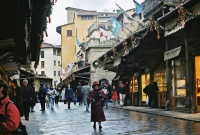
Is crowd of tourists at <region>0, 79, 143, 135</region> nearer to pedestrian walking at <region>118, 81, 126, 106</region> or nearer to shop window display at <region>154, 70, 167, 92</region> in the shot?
pedestrian walking at <region>118, 81, 126, 106</region>

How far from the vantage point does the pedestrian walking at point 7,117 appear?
4.90m

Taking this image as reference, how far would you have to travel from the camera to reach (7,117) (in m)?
4.93

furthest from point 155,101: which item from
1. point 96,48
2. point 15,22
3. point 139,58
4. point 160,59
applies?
point 96,48

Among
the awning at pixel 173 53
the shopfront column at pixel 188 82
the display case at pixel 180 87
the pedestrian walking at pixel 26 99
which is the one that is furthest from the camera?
the display case at pixel 180 87

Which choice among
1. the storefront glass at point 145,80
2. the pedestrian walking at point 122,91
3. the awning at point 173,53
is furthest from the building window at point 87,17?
the awning at point 173,53

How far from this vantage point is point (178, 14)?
18672 millimetres

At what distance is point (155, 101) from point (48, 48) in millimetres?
75098

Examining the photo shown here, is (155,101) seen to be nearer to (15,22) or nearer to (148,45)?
(148,45)

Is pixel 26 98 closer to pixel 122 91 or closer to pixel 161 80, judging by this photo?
pixel 161 80

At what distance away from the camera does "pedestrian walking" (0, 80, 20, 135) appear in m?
4.90

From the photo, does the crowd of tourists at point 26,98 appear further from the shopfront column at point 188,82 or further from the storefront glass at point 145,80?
the shopfront column at point 188,82

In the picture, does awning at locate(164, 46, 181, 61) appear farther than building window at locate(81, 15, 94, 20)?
No

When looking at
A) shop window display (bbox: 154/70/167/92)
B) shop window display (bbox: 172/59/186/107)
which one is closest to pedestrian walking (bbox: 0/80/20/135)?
shop window display (bbox: 172/59/186/107)

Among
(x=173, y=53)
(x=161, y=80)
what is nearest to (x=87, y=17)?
(x=161, y=80)
